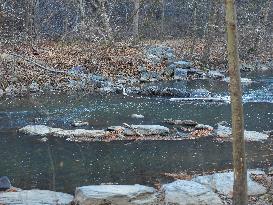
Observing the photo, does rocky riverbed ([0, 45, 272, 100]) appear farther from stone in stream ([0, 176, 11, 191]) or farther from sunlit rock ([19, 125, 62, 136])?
stone in stream ([0, 176, 11, 191])

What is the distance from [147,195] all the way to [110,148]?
3.94m

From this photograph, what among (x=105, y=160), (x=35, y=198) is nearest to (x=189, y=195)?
(x=35, y=198)

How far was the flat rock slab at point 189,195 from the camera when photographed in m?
8.37

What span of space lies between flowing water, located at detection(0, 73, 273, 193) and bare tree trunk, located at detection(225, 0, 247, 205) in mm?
1924

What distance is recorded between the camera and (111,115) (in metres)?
16.1

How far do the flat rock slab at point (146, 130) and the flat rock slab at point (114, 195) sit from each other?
5.00 metres

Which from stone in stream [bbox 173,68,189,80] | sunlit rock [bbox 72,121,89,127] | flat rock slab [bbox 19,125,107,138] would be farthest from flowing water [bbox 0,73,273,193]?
stone in stream [bbox 173,68,189,80]

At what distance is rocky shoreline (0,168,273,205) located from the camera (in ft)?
27.4

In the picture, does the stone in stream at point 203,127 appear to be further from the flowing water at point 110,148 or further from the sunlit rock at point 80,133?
the sunlit rock at point 80,133

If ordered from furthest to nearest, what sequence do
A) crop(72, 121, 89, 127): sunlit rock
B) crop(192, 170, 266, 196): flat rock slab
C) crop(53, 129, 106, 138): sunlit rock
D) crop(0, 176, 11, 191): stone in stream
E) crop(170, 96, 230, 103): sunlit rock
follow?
crop(170, 96, 230, 103): sunlit rock, crop(72, 121, 89, 127): sunlit rock, crop(53, 129, 106, 138): sunlit rock, crop(0, 176, 11, 191): stone in stream, crop(192, 170, 266, 196): flat rock slab

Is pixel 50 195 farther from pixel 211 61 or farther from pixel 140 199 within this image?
pixel 211 61

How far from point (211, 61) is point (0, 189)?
66.7 ft

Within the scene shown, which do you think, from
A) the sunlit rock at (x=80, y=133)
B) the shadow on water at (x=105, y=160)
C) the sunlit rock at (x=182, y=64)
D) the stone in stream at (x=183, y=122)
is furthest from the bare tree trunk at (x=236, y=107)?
the sunlit rock at (x=182, y=64)

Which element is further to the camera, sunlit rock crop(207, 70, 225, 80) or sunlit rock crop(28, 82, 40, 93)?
sunlit rock crop(207, 70, 225, 80)
